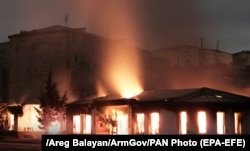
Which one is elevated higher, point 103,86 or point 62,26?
point 62,26

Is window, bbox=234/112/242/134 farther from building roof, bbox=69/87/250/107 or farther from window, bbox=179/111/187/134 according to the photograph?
window, bbox=179/111/187/134

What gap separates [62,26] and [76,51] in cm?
625

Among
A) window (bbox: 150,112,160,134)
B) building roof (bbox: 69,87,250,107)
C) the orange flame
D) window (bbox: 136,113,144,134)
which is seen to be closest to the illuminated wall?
the orange flame

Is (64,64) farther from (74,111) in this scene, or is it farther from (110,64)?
(74,111)

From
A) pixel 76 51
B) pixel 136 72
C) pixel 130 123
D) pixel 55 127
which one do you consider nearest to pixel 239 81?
pixel 136 72

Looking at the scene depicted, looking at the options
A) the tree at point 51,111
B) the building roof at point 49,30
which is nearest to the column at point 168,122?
the tree at point 51,111

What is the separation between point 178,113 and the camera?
36.8 m

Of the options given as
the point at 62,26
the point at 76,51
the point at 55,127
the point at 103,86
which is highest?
the point at 62,26

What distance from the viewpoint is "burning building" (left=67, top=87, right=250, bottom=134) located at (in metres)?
36.0

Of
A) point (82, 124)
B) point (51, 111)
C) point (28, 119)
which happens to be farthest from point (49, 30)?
point (82, 124)

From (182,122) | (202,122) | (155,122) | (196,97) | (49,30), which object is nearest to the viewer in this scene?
(202,122)

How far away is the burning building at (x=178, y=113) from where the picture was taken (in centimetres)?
3600

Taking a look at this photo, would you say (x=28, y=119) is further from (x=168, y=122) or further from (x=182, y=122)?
(x=182, y=122)

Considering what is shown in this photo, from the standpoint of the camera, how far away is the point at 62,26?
66125 mm
